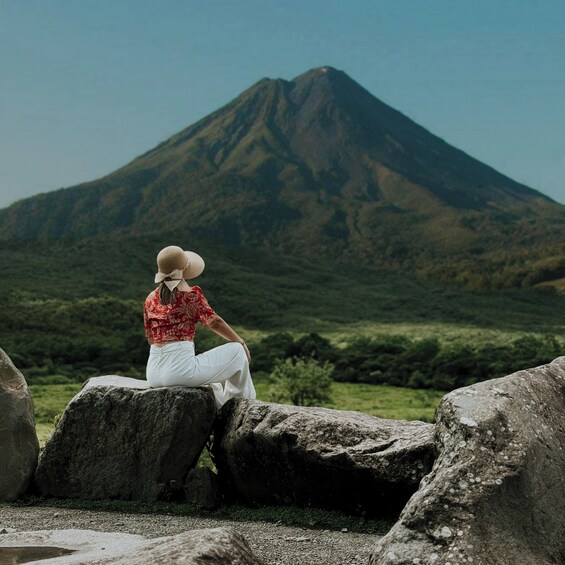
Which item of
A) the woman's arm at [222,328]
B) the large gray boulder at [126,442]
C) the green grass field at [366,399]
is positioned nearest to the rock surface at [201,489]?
the large gray boulder at [126,442]

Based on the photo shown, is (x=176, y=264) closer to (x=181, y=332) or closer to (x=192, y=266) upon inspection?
(x=192, y=266)

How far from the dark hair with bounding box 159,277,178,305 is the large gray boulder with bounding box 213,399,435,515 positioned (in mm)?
1889

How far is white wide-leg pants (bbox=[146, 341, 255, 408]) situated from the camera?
13.0 metres

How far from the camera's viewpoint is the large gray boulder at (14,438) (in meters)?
13.5

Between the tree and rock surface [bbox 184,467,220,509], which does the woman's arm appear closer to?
rock surface [bbox 184,467,220,509]

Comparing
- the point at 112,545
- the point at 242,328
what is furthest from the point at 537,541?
the point at 242,328

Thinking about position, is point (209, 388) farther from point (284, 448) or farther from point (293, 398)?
point (293, 398)

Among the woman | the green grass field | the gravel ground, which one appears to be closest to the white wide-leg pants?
the woman

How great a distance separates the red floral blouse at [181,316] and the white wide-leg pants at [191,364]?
0.14 m

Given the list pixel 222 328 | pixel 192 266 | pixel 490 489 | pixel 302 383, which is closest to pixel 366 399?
pixel 302 383

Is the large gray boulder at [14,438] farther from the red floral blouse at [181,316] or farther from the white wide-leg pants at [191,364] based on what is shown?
the red floral blouse at [181,316]

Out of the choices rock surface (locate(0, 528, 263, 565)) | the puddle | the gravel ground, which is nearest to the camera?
rock surface (locate(0, 528, 263, 565))

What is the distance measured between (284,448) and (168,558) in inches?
196

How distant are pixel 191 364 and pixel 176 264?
60.2 inches
